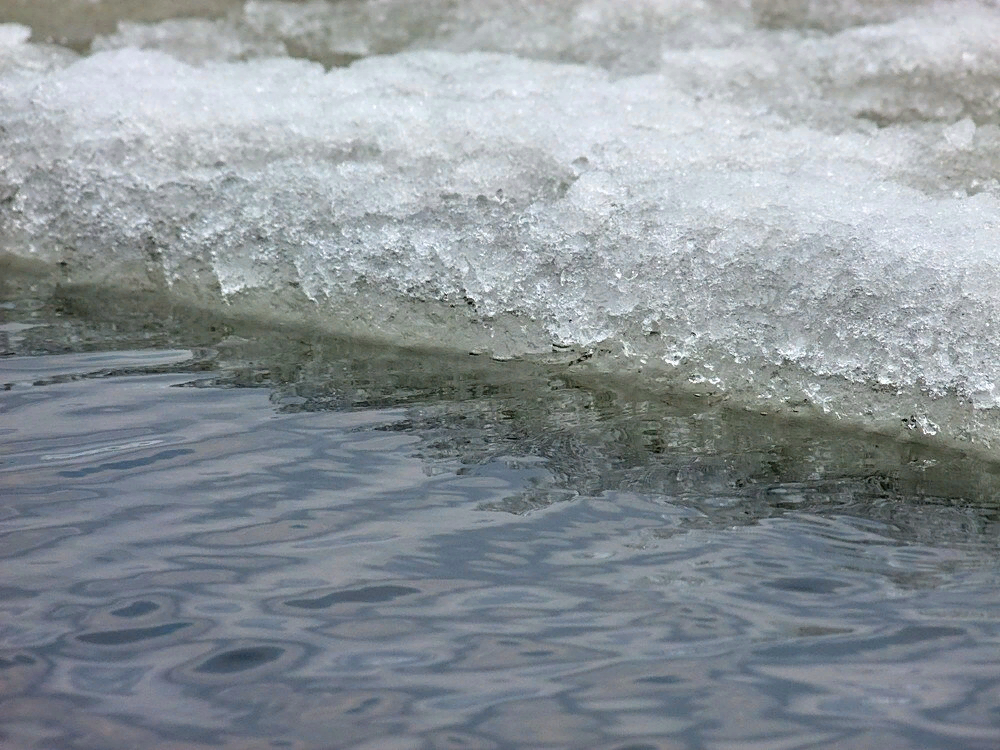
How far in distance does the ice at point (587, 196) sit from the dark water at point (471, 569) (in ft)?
0.70

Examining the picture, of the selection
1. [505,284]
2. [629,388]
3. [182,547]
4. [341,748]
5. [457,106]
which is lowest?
[341,748]

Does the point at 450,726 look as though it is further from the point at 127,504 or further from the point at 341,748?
the point at 127,504

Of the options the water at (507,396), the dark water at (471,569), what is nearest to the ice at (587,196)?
the water at (507,396)

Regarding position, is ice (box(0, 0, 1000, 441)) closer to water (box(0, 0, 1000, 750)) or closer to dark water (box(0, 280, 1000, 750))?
water (box(0, 0, 1000, 750))

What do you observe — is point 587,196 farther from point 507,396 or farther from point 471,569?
point 471,569

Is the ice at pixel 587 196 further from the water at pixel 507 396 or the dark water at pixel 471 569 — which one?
the dark water at pixel 471 569

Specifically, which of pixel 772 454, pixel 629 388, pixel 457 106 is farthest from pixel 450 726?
pixel 457 106

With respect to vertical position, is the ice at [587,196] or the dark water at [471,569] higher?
the ice at [587,196]

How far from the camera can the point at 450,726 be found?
5.75 ft

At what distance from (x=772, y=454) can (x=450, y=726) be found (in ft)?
3.78

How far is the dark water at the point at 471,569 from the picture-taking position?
1.78 meters

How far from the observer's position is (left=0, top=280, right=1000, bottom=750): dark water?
1.78 m

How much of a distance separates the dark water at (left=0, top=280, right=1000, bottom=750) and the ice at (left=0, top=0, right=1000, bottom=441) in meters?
0.21

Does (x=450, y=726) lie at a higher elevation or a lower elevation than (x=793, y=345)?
lower
